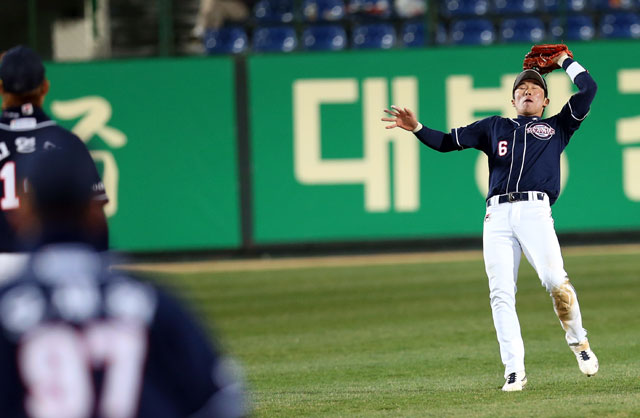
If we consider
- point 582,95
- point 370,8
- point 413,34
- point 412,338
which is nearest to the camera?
point 582,95

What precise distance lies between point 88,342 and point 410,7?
1995 centimetres

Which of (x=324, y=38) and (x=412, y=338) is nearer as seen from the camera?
(x=412, y=338)

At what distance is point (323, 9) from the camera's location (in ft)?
70.9

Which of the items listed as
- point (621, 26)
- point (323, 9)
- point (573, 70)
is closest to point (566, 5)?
point (621, 26)

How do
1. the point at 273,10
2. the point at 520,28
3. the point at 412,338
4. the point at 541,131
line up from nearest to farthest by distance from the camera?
the point at 541,131, the point at 412,338, the point at 520,28, the point at 273,10

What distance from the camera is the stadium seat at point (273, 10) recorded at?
21.2m

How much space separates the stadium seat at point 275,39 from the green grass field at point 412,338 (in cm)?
482

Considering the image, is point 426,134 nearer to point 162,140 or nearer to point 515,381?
point 515,381

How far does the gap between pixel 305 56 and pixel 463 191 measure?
3208 millimetres

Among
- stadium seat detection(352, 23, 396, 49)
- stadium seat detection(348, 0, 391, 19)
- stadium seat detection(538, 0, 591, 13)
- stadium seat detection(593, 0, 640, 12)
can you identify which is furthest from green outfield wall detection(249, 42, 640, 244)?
stadium seat detection(538, 0, 591, 13)

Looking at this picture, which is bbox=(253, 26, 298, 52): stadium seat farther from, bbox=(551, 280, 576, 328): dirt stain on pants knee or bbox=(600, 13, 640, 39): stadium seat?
bbox=(551, 280, 576, 328): dirt stain on pants knee

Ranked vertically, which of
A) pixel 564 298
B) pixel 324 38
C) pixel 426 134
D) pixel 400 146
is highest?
pixel 324 38

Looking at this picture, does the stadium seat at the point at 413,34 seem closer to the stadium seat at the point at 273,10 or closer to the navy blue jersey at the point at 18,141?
the stadium seat at the point at 273,10

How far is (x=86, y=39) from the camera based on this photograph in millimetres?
22203
